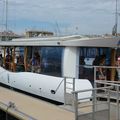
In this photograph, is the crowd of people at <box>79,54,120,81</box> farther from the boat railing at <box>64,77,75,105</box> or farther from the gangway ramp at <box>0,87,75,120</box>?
the gangway ramp at <box>0,87,75,120</box>

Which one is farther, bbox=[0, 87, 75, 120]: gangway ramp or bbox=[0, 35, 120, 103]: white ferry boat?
bbox=[0, 35, 120, 103]: white ferry boat

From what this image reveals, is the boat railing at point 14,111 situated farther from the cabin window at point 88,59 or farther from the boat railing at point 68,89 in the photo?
the cabin window at point 88,59

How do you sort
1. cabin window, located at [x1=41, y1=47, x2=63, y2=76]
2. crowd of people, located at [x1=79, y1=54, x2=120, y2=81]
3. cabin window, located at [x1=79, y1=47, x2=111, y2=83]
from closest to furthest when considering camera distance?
crowd of people, located at [x1=79, y1=54, x2=120, y2=81] → cabin window, located at [x1=79, y1=47, x2=111, y2=83] → cabin window, located at [x1=41, y1=47, x2=63, y2=76]

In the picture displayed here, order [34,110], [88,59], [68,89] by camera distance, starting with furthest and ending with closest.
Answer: [88,59]
[68,89]
[34,110]

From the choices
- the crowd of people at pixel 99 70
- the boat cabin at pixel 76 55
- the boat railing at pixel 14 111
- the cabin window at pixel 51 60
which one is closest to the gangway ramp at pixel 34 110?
the boat railing at pixel 14 111

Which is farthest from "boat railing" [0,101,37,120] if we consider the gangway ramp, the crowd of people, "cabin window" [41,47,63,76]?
the crowd of people

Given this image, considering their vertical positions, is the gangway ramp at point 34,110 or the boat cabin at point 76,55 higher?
the boat cabin at point 76,55

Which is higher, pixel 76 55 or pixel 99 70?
pixel 76 55

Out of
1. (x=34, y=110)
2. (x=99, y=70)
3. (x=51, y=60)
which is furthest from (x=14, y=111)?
(x=51, y=60)

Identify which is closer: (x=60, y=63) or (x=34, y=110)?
(x=34, y=110)

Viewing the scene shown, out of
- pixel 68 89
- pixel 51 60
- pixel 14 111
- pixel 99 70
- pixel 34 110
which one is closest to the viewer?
pixel 14 111

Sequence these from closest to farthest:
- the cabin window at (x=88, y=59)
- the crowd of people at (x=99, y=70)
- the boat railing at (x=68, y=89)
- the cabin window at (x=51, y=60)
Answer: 1. the boat railing at (x=68, y=89)
2. the crowd of people at (x=99, y=70)
3. the cabin window at (x=88, y=59)
4. the cabin window at (x=51, y=60)

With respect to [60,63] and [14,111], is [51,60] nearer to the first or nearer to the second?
[60,63]

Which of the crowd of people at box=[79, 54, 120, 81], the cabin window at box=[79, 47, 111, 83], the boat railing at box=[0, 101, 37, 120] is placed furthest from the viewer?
the cabin window at box=[79, 47, 111, 83]
